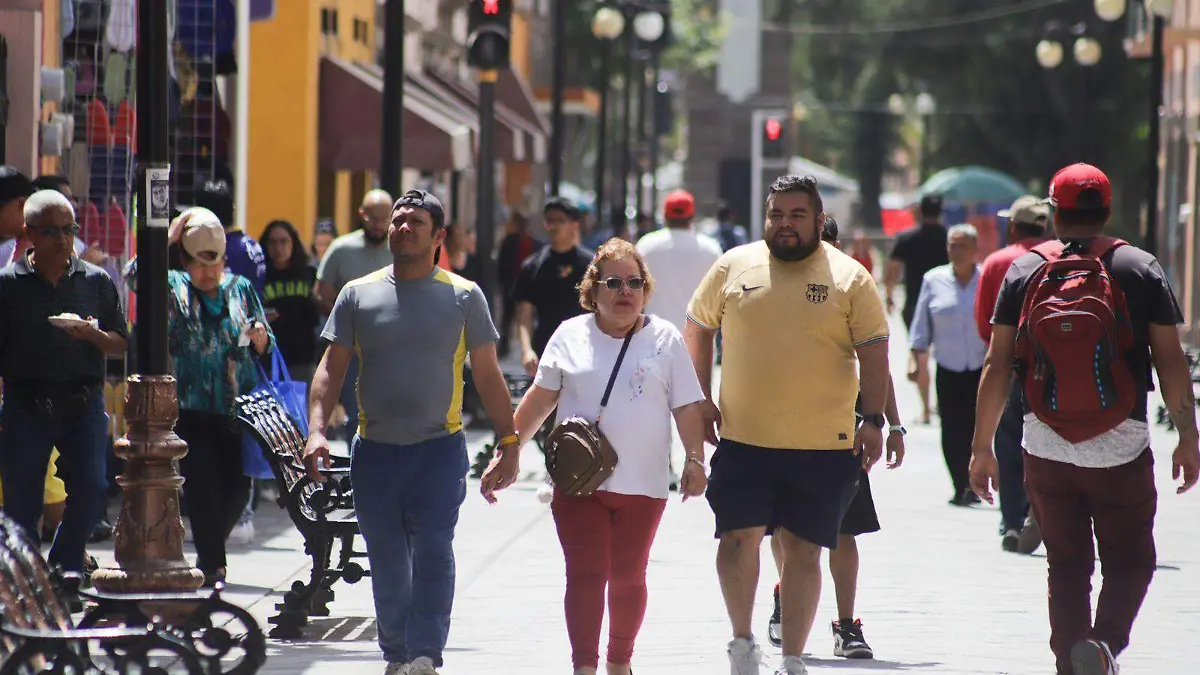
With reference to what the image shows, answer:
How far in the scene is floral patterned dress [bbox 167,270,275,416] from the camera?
9.46m

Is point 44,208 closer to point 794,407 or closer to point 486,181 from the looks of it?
point 794,407

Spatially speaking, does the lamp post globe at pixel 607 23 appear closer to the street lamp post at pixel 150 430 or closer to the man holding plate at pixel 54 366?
the man holding plate at pixel 54 366

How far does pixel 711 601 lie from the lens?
32.1ft

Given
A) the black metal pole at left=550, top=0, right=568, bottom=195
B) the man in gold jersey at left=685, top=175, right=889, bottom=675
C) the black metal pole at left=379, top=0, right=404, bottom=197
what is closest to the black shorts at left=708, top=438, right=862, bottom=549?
the man in gold jersey at left=685, top=175, right=889, bottom=675

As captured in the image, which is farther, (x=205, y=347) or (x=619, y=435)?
(x=205, y=347)

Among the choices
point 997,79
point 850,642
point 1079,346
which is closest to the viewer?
point 1079,346

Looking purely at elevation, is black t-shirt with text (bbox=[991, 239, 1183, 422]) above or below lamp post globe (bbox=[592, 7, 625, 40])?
below

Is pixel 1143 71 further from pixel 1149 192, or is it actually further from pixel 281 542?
pixel 281 542

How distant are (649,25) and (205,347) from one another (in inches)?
1077

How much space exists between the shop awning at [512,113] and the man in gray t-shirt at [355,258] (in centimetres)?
1761

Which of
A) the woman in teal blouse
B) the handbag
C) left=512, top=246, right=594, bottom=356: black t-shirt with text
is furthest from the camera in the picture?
left=512, top=246, right=594, bottom=356: black t-shirt with text

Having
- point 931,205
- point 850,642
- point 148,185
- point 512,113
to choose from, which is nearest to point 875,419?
point 850,642

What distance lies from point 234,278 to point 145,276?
1.45 meters

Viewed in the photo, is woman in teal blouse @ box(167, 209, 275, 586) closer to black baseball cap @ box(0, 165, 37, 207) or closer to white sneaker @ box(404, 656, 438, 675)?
black baseball cap @ box(0, 165, 37, 207)
